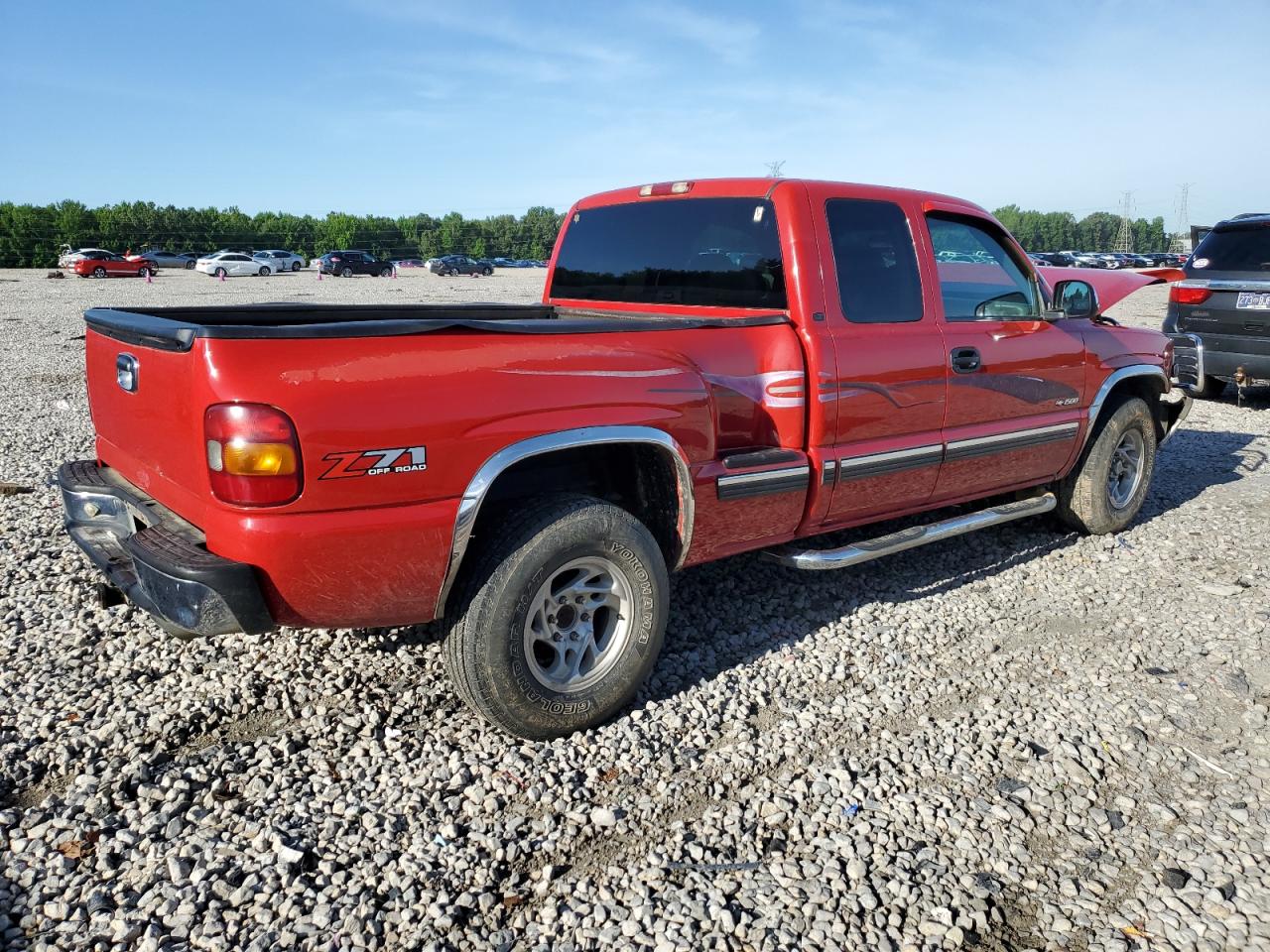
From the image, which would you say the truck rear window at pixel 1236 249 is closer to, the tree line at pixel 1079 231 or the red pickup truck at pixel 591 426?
the red pickup truck at pixel 591 426

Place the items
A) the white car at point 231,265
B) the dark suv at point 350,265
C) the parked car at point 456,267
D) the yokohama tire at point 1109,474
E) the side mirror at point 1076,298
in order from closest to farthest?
the side mirror at point 1076,298
the yokohama tire at point 1109,474
the white car at point 231,265
the dark suv at point 350,265
the parked car at point 456,267

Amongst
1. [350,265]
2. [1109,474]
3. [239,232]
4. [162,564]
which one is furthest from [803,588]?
[239,232]

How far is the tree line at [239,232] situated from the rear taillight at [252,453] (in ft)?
186

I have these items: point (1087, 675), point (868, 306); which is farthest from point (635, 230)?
point (1087, 675)

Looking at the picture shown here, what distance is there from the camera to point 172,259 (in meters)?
52.2

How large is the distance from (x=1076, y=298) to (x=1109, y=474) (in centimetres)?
127

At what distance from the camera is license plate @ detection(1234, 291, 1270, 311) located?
28.6 ft

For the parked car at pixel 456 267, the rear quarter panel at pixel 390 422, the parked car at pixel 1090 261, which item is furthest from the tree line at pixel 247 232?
the rear quarter panel at pixel 390 422

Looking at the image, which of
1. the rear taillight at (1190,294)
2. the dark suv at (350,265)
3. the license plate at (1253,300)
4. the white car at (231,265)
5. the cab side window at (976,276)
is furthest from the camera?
the dark suv at (350,265)

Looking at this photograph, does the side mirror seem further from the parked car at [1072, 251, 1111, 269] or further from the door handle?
the parked car at [1072, 251, 1111, 269]

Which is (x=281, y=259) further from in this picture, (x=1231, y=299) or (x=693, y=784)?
(x=693, y=784)

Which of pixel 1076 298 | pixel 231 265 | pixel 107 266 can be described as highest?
pixel 231 265

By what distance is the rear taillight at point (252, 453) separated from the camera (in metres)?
2.58

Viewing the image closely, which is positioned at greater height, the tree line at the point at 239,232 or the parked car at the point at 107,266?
the tree line at the point at 239,232
